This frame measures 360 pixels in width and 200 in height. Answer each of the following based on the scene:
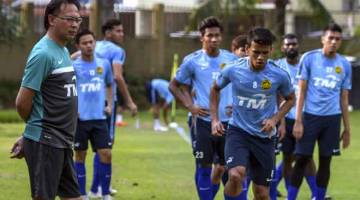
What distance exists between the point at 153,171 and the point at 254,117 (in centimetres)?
598

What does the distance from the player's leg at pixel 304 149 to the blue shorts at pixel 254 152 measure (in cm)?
210

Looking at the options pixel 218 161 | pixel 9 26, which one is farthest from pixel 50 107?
pixel 9 26

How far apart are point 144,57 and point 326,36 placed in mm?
23204

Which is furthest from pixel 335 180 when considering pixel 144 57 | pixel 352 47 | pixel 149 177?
pixel 352 47

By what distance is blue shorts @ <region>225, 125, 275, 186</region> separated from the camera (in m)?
9.01

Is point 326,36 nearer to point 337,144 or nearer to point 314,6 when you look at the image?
point 337,144

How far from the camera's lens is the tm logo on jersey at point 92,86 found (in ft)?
37.6

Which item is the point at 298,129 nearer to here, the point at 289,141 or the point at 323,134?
the point at 323,134

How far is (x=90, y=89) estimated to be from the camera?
11492 mm

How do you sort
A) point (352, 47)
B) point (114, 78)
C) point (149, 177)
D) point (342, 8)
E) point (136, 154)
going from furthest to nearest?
point (342, 8)
point (352, 47)
point (136, 154)
point (149, 177)
point (114, 78)

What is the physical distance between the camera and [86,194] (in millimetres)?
11648

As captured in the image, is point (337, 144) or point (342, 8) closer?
point (337, 144)

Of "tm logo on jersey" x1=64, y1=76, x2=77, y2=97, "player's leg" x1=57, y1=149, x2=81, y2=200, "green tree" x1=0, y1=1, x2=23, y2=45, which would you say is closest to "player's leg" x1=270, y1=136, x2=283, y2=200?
"player's leg" x1=57, y1=149, x2=81, y2=200

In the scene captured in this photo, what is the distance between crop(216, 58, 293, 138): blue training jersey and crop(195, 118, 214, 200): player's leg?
1.45 meters
